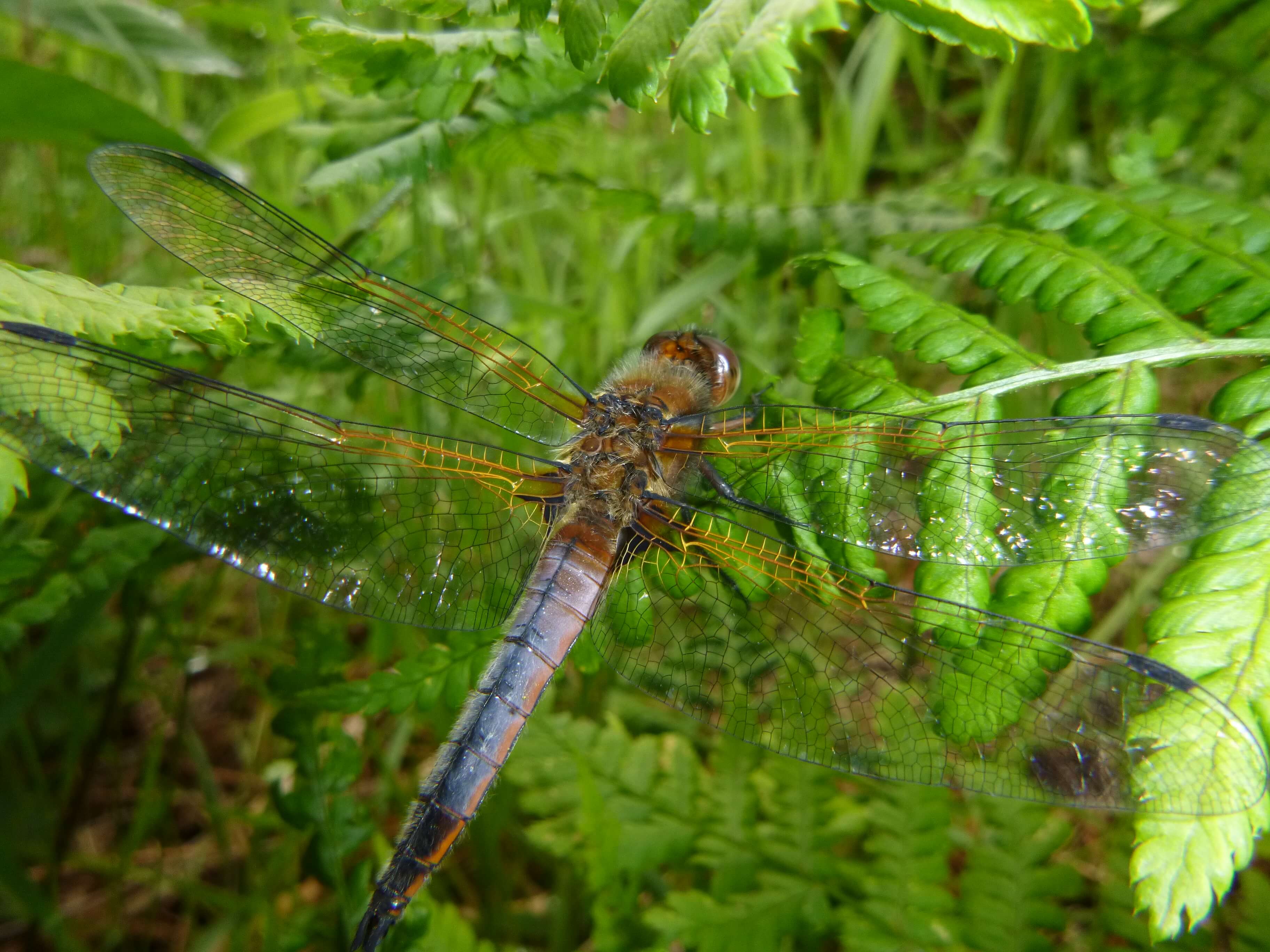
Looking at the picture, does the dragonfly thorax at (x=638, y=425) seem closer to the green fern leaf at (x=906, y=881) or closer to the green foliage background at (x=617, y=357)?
the green foliage background at (x=617, y=357)

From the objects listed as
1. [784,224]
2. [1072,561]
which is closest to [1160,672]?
[1072,561]

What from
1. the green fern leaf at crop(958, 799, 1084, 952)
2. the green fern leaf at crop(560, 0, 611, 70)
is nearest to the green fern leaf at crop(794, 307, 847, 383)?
the green fern leaf at crop(560, 0, 611, 70)

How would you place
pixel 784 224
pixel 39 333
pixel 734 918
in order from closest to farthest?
pixel 39 333, pixel 734 918, pixel 784 224

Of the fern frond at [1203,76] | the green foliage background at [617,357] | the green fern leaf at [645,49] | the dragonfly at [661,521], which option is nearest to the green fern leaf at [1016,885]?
the green foliage background at [617,357]

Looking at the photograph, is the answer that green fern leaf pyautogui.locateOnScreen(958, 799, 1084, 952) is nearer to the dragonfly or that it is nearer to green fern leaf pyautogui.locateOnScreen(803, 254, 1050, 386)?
the dragonfly

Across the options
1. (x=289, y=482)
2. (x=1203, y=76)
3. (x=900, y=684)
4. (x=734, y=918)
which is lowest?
(x=734, y=918)

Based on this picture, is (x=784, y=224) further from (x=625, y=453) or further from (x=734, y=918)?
(x=734, y=918)

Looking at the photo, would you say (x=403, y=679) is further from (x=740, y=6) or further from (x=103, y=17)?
(x=103, y=17)

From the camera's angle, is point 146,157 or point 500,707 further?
point 146,157
